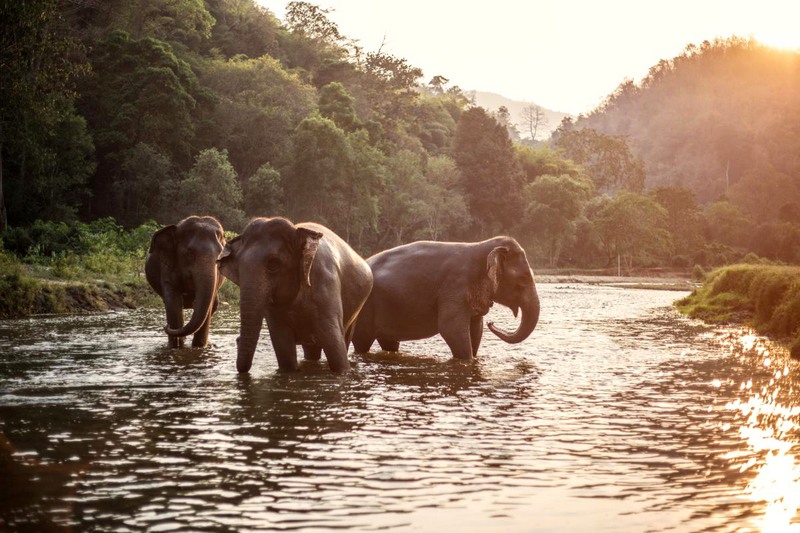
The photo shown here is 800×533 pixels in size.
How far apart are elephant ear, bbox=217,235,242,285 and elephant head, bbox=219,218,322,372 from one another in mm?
21

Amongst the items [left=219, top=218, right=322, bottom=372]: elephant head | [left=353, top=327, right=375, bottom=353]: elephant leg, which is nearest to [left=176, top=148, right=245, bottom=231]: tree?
[left=353, top=327, right=375, bottom=353]: elephant leg

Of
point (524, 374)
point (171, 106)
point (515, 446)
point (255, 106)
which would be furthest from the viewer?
point (255, 106)

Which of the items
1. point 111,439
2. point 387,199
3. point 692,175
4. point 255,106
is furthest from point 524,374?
point 692,175

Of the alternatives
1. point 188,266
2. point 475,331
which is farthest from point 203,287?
point 475,331

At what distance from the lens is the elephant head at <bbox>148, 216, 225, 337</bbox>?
15.8m

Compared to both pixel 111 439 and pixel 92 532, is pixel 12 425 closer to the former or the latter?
pixel 111 439

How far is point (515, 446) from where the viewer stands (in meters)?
8.29

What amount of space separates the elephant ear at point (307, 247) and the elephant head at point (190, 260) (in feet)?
14.1

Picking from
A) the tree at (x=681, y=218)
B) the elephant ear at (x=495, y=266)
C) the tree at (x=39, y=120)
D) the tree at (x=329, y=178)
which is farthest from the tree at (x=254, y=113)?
the elephant ear at (x=495, y=266)

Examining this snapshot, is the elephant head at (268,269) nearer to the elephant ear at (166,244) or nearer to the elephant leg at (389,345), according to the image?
the elephant ear at (166,244)

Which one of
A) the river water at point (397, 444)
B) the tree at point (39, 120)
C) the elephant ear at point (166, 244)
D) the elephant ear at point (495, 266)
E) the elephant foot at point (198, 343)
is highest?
the tree at point (39, 120)

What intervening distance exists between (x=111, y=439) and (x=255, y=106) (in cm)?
7107

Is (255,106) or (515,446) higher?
(255,106)

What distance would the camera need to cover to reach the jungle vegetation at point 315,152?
5662 centimetres
